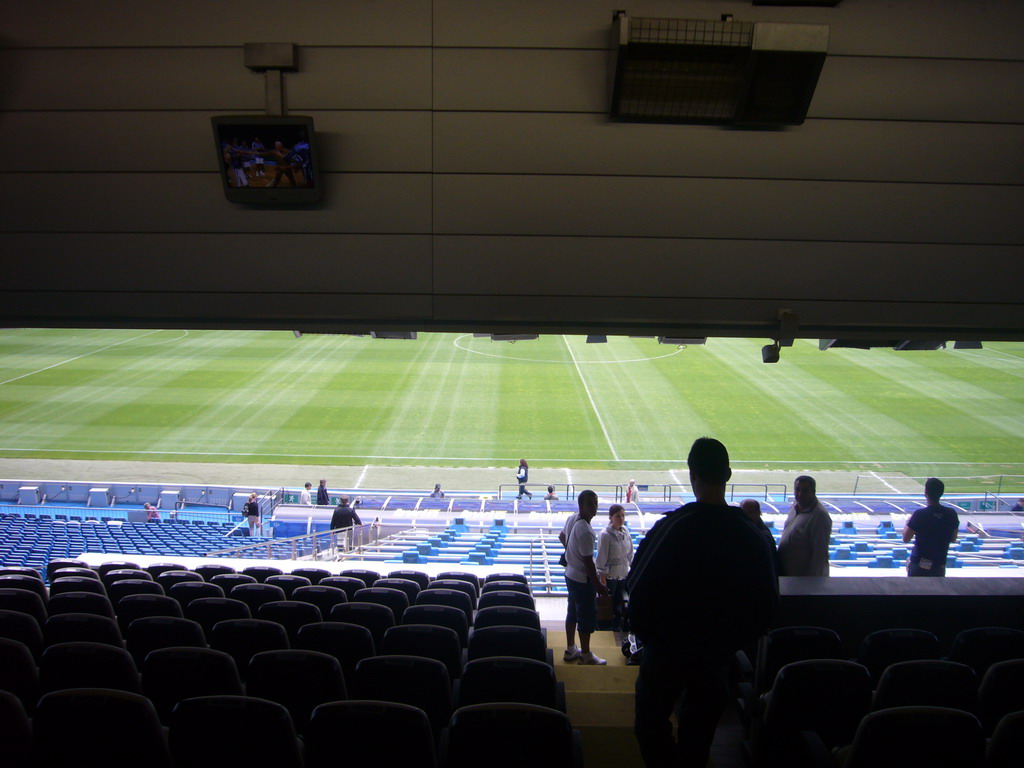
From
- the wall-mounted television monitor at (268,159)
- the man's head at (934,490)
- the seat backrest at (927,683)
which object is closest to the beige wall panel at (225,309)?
the wall-mounted television monitor at (268,159)

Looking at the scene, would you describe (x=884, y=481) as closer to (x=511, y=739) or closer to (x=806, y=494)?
(x=806, y=494)

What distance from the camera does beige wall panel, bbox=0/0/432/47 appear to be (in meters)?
5.05

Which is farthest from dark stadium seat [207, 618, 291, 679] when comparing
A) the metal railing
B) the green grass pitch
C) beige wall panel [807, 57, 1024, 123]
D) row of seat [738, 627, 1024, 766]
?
the green grass pitch

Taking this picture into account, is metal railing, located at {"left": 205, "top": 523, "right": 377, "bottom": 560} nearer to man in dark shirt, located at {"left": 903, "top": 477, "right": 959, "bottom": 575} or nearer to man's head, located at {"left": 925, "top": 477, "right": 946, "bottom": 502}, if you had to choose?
man in dark shirt, located at {"left": 903, "top": 477, "right": 959, "bottom": 575}

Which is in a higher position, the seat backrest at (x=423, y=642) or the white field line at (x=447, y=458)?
the seat backrest at (x=423, y=642)

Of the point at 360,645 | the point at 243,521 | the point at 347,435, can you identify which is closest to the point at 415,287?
the point at 360,645

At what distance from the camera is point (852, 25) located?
16.3 feet

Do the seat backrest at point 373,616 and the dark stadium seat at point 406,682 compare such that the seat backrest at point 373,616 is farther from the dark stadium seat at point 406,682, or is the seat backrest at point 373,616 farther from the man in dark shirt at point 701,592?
the man in dark shirt at point 701,592

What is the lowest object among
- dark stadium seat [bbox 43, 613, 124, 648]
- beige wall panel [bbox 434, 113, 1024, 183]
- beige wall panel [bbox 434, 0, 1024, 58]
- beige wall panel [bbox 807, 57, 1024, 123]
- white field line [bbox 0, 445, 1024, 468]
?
white field line [bbox 0, 445, 1024, 468]

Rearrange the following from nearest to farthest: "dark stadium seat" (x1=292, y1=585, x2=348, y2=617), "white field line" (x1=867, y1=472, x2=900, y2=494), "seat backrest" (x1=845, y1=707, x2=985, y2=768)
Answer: "seat backrest" (x1=845, y1=707, x2=985, y2=768), "dark stadium seat" (x1=292, y1=585, x2=348, y2=617), "white field line" (x1=867, y1=472, x2=900, y2=494)

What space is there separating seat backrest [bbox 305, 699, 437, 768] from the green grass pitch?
701 inches

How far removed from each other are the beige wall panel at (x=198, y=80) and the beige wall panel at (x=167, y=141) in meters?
0.07

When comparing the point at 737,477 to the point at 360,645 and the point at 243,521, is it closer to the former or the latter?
the point at 243,521

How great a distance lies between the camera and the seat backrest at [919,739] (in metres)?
2.16
